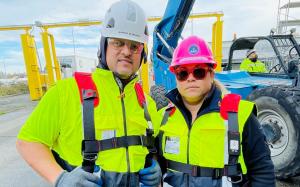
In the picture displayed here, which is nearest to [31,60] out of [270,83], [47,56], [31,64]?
[31,64]

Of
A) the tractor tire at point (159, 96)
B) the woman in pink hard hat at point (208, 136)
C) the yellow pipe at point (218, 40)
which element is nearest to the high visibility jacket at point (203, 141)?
the woman in pink hard hat at point (208, 136)

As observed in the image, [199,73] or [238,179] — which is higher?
[199,73]

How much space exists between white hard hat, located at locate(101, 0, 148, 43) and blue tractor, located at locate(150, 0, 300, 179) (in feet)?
9.57

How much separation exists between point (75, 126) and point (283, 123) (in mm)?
3409

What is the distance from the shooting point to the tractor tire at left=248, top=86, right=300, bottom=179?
3.85m

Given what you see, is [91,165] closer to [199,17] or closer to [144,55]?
[144,55]

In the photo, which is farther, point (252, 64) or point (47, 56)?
point (47, 56)

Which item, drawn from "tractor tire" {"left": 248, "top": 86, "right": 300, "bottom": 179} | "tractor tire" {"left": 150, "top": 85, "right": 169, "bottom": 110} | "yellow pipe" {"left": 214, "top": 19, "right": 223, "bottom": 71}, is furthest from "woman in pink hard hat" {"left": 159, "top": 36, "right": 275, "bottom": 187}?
"yellow pipe" {"left": 214, "top": 19, "right": 223, "bottom": 71}

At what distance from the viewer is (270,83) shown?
5078mm

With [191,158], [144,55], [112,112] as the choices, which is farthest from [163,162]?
[144,55]

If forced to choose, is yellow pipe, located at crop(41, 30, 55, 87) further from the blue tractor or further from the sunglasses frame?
the sunglasses frame

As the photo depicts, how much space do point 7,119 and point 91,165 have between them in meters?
9.48

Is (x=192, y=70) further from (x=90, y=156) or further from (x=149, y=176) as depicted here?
(x=90, y=156)

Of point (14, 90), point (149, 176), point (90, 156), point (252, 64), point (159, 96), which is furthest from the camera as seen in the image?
point (14, 90)
